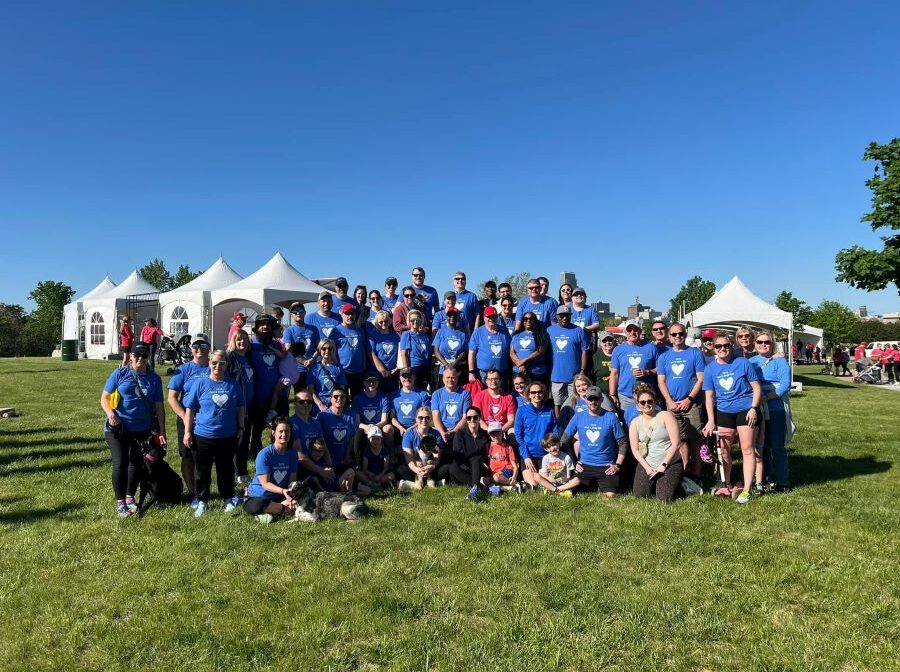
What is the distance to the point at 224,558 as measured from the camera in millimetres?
4164

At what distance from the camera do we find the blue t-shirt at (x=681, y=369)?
6273 millimetres

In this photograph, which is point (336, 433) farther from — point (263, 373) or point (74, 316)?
point (74, 316)

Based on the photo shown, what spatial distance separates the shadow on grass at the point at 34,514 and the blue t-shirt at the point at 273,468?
1716 mm

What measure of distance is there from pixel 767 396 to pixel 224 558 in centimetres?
Answer: 533

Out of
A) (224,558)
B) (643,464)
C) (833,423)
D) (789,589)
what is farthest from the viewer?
(833,423)

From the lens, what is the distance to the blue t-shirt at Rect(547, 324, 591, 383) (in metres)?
6.86

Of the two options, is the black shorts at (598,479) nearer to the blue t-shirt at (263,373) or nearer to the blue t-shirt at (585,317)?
the blue t-shirt at (585,317)

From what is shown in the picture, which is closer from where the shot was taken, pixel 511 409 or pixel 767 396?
pixel 767 396

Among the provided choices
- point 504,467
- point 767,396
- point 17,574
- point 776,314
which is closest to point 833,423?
point 767,396

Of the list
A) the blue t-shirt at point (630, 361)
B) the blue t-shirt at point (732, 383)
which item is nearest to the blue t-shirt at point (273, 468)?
the blue t-shirt at point (630, 361)

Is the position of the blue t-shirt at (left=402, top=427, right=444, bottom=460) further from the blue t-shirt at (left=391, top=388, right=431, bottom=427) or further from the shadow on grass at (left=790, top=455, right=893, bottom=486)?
the shadow on grass at (left=790, top=455, right=893, bottom=486)

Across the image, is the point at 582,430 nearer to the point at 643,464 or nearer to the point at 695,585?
the point at 643,464

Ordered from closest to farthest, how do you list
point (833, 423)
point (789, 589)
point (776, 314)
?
→ 1. point (789, 589)
2. point (833, 423)
3. point (776, 314)

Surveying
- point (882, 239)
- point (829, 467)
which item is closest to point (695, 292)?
point (882, 239)
